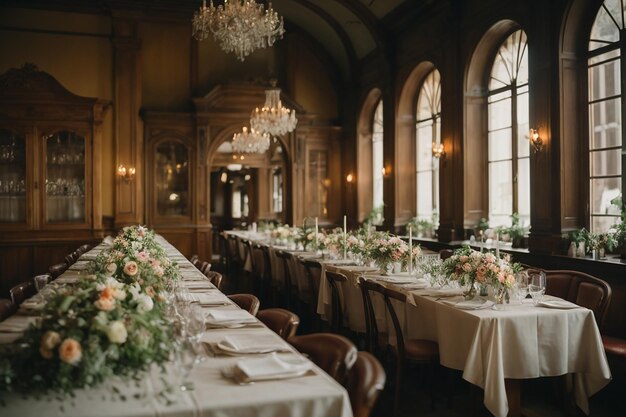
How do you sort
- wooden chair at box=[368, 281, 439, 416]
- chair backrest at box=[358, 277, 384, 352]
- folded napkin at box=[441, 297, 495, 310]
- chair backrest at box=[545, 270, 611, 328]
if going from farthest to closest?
chair backrest at box=[358, 277, 384, 352], chair backrest at box=[545, 270, 611, 328], wooden chair at box=[368, 281, 439, 416], folded napkin at box=[441, 297, 495, 310]

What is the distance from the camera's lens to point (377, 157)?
45.5ft

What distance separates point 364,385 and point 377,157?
11724 millimetres

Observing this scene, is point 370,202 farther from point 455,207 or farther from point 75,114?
point 75,114

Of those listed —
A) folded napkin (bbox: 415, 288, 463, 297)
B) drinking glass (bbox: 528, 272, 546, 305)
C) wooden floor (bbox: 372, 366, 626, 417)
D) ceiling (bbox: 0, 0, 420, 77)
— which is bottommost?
wooden floor (bbox: 372, 366, 626, 417)

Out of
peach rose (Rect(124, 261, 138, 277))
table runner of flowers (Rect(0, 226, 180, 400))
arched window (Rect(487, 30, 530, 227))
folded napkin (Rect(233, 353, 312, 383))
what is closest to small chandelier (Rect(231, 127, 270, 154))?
arched window (Rect(487, 30, 530, 227))

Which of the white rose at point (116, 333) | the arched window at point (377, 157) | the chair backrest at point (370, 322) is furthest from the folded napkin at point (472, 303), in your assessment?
the arched window at point (377, 157)

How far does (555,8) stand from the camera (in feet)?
23.4

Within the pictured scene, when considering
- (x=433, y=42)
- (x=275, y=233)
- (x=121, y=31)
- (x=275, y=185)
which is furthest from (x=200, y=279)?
(x=275, y=185)

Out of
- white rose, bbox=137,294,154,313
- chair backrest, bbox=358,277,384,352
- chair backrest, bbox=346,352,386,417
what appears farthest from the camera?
chair backrest, bbox=358,277,384,352

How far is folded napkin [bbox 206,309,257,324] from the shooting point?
3.41 meters

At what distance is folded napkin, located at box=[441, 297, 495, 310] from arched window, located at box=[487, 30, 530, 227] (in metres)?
4.25

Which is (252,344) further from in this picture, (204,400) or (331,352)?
(204,400)

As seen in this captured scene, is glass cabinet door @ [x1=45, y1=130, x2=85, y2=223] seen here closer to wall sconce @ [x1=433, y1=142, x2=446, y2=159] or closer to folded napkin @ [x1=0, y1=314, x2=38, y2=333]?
wall sconce @ [x1=433, y1=142, x2=446, y2=159]

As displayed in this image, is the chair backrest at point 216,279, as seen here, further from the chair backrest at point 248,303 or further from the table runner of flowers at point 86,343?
the table runner of flowers at point 86,343
